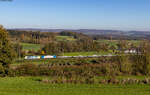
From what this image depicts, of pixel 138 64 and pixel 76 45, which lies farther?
pixel 76 45

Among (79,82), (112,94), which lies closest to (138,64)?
(79,82)

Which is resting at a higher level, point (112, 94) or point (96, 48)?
point (112, 94)

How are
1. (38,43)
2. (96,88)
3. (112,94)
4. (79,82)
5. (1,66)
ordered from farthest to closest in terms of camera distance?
(38,43), (1,66), (79,82), (96,88), (112,94)

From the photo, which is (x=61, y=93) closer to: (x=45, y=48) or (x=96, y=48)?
(x=45, y=48)

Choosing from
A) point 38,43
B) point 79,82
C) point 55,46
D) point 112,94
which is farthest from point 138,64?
point 38,43

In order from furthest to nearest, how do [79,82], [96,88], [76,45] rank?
1. [76,45]
2. [79,82]
3. [96,88]

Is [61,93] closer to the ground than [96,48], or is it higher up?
higher up

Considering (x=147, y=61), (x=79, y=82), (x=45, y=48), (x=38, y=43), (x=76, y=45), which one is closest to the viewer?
(x=79, y=82)

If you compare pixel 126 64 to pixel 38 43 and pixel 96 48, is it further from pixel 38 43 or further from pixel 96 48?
pixel 38 43

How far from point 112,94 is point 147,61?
1615 cm

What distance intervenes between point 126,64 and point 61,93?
16.9 m

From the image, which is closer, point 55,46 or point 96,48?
point 55,46

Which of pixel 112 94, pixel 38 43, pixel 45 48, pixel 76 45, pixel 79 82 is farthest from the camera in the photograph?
pixel 38 43

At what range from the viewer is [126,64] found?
993 inches
